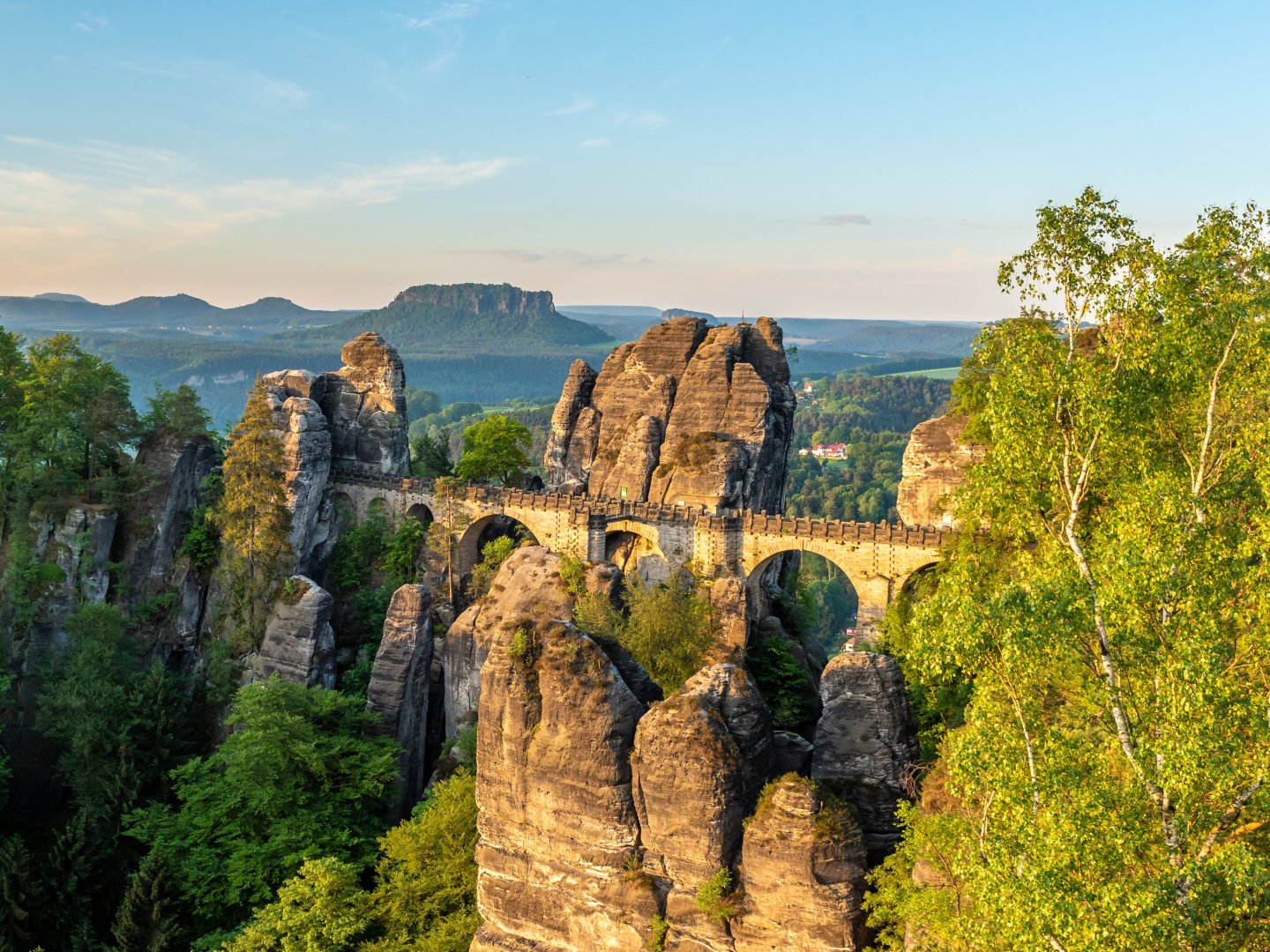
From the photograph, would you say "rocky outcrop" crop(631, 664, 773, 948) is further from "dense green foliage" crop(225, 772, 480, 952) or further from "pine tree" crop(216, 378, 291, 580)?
"pine tree" crop(216, 378, 291, 580)

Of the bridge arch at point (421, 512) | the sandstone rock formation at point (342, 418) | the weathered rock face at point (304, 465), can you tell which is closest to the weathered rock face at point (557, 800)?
the weathered rock face at point (304, 465)

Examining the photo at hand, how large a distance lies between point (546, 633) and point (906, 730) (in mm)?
8379

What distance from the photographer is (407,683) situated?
1588 inches

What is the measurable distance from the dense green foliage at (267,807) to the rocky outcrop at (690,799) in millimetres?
15616

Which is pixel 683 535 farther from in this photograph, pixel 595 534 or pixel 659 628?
pixel 659 628

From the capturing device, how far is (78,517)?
149 feet

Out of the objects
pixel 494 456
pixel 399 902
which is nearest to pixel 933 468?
pixel 494 456

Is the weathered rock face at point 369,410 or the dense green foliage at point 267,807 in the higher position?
the weathered rock face at point 369,410

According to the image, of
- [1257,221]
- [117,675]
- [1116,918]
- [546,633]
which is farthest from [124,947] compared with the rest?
[1257,221]

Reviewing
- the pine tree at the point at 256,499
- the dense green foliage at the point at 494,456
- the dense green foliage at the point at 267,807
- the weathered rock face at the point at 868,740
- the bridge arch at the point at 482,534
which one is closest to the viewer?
the weathered rock face at the point at 868,740

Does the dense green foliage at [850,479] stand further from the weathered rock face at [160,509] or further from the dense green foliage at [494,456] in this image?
the weathered rock face at [160,509]

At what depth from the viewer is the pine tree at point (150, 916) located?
3111 cm

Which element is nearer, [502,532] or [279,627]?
[279,627]

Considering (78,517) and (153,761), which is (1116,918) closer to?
(153,761)
